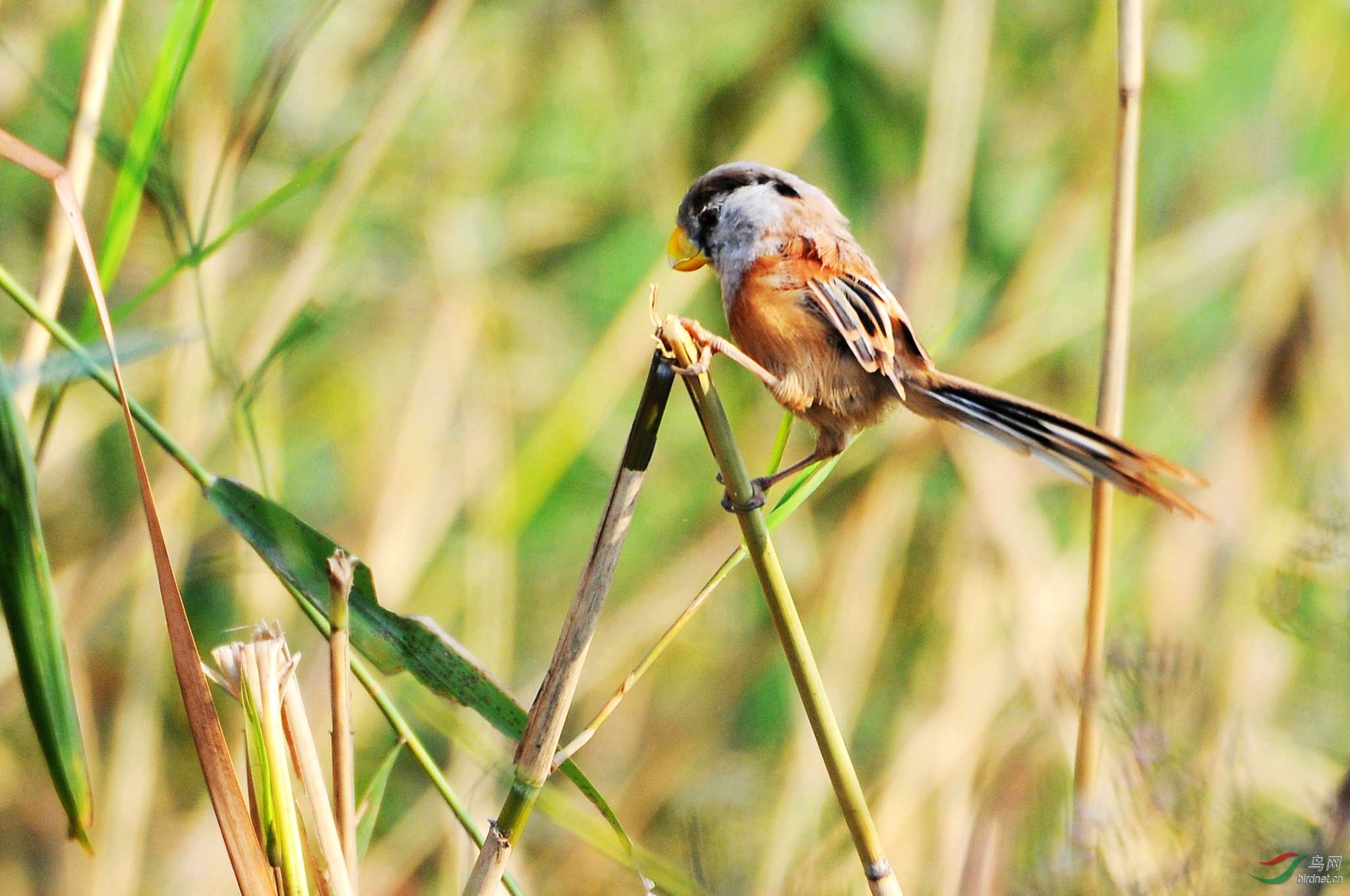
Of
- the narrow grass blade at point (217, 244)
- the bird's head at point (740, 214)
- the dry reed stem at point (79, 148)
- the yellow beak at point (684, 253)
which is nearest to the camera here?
the narrow grass blade at point (217, 244)

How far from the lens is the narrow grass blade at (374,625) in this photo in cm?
86

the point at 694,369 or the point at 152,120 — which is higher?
the point at 152,120

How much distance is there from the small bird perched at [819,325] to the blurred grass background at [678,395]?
651 millimetres

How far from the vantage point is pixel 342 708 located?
2.76 ft

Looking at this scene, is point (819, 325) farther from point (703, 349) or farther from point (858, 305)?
point (703, 349)

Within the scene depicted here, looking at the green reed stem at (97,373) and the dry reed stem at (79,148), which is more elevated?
the dry reed stem at (79,148)

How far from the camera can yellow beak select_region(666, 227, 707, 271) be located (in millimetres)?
1454

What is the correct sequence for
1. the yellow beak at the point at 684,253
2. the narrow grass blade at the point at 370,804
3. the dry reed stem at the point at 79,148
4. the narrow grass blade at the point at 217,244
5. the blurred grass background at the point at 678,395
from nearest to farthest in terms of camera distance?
the narrow grass blade at the point at 370,804 → the narrow grass blade at the point at 217,244 → the dry reed stem at the point at 79,148 → the yellow beak at the point at 684,253 → the blurred grass background at the point at 678,395

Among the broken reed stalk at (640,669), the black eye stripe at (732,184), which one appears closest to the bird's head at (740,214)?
the black eye stripe at (732,184)

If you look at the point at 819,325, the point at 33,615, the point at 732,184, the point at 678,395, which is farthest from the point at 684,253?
the point at 678,395

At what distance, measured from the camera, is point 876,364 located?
1.19 metres

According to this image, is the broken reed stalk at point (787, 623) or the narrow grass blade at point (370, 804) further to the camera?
the narrow grass blade at point (370, 804)

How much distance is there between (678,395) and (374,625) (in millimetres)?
1703
